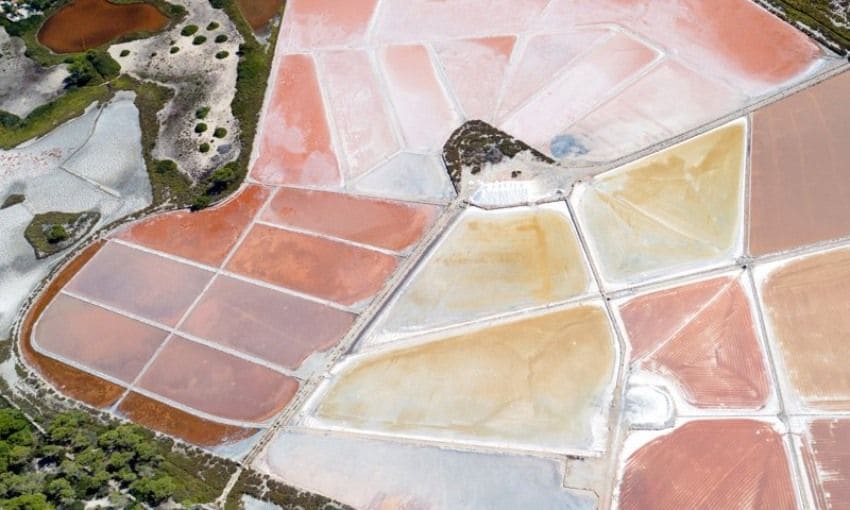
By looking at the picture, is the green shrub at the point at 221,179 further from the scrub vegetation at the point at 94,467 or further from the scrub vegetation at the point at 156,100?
the scrub vegetation at the point at 94,467

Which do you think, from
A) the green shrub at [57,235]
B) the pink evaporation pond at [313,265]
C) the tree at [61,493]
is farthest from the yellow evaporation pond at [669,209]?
the green shrub at [57,235]

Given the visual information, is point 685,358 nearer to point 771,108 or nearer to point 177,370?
point 771,108

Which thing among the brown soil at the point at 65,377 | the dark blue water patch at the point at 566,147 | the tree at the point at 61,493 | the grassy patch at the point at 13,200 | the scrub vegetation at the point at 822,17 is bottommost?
the tree at the point at 61,493

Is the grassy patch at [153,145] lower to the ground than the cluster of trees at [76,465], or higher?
higher

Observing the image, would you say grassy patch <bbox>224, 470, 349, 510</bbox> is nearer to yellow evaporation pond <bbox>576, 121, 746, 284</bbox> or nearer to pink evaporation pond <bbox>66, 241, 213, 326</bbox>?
pink evaporation pond <bbox>66, 241, 213, 326</bbox>

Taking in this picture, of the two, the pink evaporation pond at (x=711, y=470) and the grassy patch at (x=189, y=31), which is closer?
the pink evaporation pond at (x=711, y=470)

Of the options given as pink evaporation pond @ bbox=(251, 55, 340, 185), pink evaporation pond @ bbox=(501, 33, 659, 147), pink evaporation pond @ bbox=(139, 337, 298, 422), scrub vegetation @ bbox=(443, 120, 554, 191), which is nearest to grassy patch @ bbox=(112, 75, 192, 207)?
pink evaporation pond @ bbox=(251, 55, 340, 185)

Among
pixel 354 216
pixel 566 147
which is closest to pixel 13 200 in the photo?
pixel 354 216
